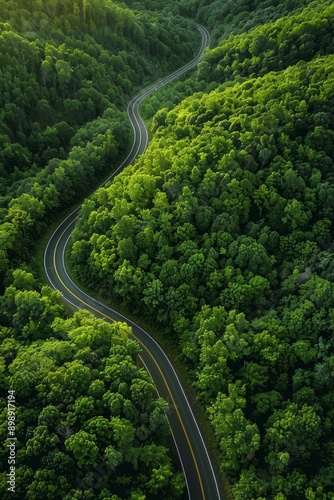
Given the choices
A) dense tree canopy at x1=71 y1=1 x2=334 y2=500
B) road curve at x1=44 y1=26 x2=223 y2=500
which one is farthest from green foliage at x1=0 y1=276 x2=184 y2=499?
dense tree canopy at x1=71 y1=1 x2=334 y2=500

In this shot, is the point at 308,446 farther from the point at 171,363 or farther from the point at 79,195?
the point at 79,195

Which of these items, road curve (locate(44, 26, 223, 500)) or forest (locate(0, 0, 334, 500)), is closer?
forest (locate(0, 0, 334, 500))

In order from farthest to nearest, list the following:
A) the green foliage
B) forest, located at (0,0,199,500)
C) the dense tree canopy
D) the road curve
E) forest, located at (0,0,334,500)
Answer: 1. the road curve
2. the dense tree canopy
3. forest, located at (0,0,334,500)
4. forest, located at (0,0,199,500)
5. the green foliage

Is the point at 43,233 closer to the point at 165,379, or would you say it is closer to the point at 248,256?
the point at 165,379

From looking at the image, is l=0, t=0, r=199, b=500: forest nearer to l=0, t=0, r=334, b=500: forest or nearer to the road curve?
l=0, t=0, r=334, b=500: forest

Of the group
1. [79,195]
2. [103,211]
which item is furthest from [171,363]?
[79,195]

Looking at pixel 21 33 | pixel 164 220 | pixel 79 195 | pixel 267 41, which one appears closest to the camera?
pixel 164 220
